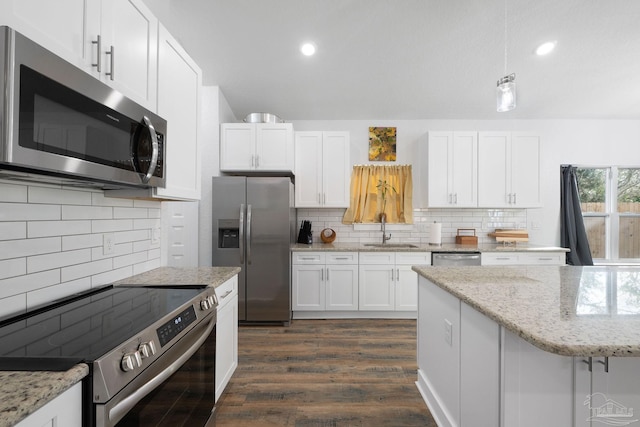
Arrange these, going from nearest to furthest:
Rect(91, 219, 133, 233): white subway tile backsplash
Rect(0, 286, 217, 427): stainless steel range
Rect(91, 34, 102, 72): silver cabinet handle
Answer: Rect(0, 286, 217, 427): stainless steel range < Rect(91, 34, 102, 72): silver cabinet handle < Rect(91, 219, 133, 233): white subway tile backsplash

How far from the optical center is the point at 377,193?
14.0ft

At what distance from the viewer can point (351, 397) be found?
2.06 meters

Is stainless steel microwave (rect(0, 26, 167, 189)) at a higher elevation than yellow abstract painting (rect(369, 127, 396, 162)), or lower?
lower

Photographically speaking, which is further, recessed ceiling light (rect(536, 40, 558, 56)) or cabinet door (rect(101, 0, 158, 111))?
recessed ceiling light (rect(536, 40, 558, 56))

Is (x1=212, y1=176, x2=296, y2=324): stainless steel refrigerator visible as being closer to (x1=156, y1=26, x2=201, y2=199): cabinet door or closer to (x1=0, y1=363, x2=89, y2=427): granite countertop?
(x1=156, y1=26, x2=201, y2=199): cabinet door

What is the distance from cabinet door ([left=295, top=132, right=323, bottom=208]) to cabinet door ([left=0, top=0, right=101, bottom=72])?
9.06 ft

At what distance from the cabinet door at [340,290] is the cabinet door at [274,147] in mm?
1383

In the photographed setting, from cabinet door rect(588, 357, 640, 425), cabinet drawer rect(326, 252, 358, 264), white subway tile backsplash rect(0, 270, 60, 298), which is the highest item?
white subway tile backsplash rect(0, 270, 60, 298)

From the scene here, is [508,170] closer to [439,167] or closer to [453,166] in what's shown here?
[453,166]

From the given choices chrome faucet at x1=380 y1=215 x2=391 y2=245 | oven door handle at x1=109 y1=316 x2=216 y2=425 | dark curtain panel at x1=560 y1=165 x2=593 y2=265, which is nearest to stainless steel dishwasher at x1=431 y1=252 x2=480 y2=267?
chrome faucet at x1=380 y1=215 x2=391 y2=245

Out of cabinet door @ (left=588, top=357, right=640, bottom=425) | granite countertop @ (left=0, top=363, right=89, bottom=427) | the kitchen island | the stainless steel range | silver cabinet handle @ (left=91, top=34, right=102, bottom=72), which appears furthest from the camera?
silver cabinet handle @ (left=91, top=34, right=102, bottom=72)

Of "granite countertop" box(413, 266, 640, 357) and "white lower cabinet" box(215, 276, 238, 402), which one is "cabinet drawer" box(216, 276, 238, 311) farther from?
"granite countertop" box(413, 266, 640, 357)

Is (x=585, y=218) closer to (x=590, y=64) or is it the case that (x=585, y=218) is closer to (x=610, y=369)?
Result: (x=590, y=64)

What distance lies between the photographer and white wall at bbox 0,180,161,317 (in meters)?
1.17
